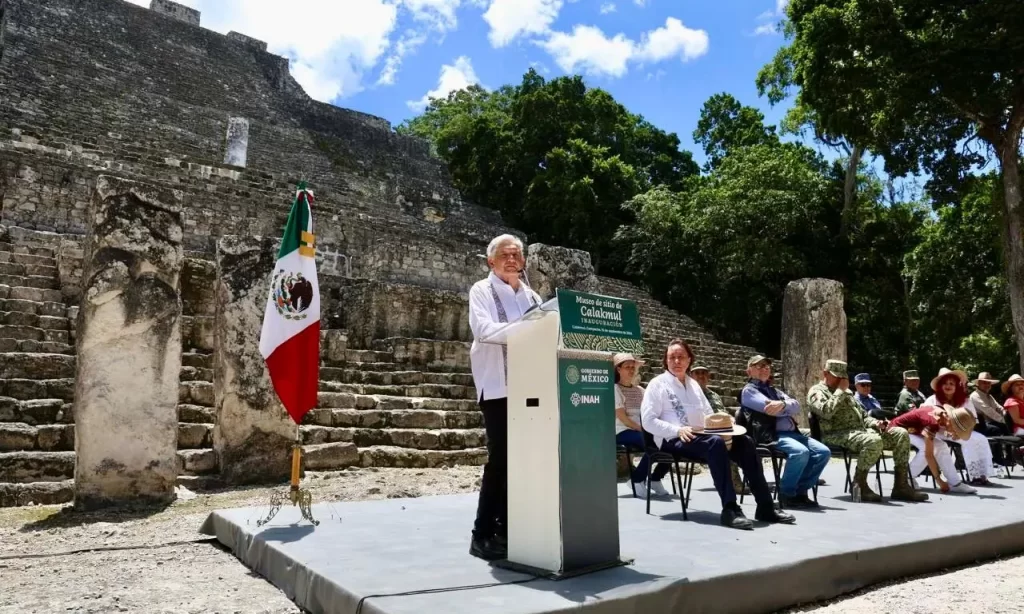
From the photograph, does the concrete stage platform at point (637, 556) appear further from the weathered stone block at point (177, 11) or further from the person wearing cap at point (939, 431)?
the weathered stone block at point (177, 11)

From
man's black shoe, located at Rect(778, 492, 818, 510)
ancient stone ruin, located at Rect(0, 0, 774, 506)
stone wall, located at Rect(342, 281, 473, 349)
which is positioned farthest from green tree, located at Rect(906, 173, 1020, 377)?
man's black shoe, located at Rect(778, 492, 818, 510)

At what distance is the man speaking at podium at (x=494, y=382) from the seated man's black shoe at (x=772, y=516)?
1.80 metres

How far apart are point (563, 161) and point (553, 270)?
17.1 meters

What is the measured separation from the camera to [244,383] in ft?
21.3

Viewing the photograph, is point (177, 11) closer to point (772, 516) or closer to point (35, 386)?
point (35, 386)

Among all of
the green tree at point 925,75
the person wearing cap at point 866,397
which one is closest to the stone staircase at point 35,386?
the person wearing cap at point 866,397

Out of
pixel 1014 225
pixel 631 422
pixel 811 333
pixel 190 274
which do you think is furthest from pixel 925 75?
pixel 190 274

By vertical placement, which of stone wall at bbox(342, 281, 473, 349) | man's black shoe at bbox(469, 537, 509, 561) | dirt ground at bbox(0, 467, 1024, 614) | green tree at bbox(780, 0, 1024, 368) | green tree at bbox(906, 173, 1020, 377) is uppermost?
green tree at bbox(780, 0, 1024, 368)

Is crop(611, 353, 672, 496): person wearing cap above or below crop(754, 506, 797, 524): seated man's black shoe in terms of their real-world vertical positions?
above

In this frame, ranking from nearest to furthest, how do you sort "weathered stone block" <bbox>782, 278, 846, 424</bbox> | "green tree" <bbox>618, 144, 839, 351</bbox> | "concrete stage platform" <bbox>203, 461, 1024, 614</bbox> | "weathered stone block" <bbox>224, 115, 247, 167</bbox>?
"concrete stage platform" <bbox>203, 461, 1024, 614</bbox> → "weathered stone block" <bbox>782, 278, 846, 424</bbox> → "weathered stone block" <bbox>224, 115, 247, 167</bbox> → "green tree" <bbox>618, 144, 839, 351</bbox>

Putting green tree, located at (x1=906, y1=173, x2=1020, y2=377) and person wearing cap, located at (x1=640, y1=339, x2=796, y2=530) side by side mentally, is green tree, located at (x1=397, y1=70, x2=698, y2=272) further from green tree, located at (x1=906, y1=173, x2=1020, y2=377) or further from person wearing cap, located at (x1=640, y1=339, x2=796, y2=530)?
person wearing cap, located at (x1=640, y1=339, x2=796, y2=530)

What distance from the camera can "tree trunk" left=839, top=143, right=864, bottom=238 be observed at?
70.2 ft

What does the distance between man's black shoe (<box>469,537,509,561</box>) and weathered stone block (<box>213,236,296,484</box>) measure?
370 centimetres

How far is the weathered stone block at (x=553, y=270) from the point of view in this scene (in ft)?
26.3
